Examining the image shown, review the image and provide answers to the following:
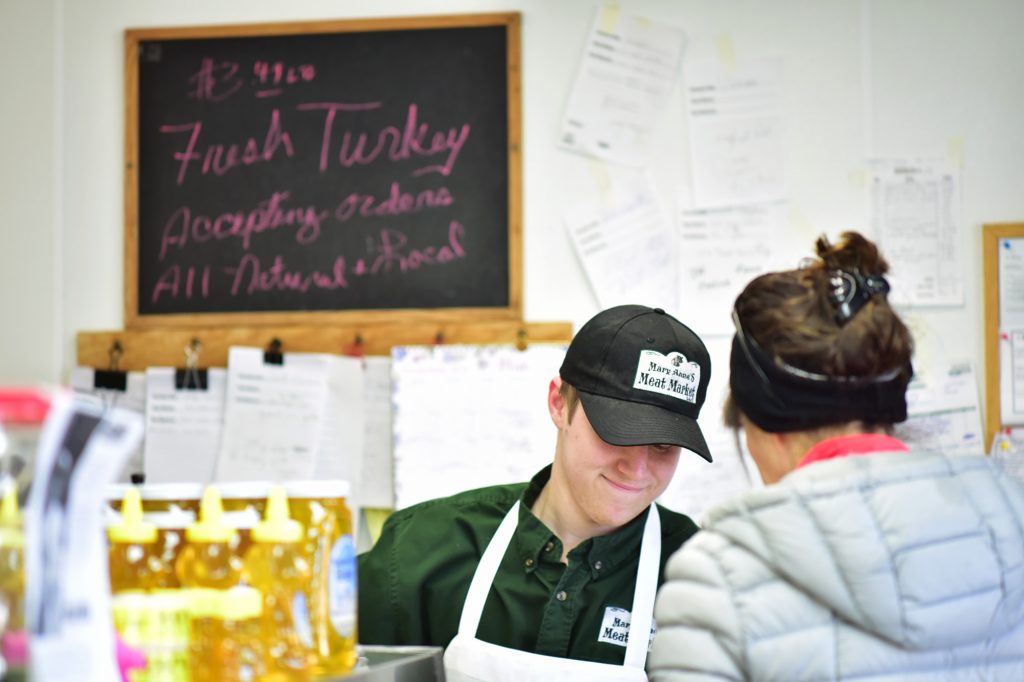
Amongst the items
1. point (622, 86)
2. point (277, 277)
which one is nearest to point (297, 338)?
point (277, 277)

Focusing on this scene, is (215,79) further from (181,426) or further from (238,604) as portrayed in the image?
(238,604)

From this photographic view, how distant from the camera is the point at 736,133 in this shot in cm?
295

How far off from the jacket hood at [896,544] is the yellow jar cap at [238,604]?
541 millimetres

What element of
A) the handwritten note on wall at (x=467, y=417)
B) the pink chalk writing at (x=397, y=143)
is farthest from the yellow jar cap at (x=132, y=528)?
the pink chalk writing at (x=397, y=143)

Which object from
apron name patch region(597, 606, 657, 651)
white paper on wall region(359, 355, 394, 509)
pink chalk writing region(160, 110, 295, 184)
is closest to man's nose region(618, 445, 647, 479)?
apron name patch region(597, 606, 657, 651)

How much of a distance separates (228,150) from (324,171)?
11.1 inches

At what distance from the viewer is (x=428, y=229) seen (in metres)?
3.00

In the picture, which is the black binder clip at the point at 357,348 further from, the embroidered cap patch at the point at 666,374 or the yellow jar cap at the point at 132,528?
the yellow jar cap at the point at 132,528

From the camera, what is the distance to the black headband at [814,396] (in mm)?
1416

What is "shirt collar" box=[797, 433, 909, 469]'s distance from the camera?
1.40m

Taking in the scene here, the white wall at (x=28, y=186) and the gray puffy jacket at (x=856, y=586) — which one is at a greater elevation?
the white wall at (x=28, y=186)

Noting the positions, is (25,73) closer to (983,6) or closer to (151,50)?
(151,50)

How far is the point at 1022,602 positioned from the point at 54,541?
1070mm

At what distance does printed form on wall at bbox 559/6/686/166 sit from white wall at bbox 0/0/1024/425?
4cm
